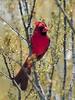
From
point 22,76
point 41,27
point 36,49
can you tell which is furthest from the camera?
point 41,27

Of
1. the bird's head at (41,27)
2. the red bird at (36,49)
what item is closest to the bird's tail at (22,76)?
the red bird at (36,49)

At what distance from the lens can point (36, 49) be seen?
509 cm

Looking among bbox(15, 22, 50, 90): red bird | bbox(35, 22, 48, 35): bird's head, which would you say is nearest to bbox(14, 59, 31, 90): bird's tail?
bbox(15, 22, 50, 90): red bird

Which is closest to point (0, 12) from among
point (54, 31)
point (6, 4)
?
point (6, 4)

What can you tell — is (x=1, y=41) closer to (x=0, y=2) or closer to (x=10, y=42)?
(x=10, y=42)

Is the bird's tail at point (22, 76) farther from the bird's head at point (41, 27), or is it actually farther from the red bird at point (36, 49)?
the bird's head at point (41, 27)

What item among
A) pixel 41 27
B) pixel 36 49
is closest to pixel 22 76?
pixel 36 49

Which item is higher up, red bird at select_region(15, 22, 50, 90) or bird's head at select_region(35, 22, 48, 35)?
bird's head at select_region(35, 22, 48, 35)

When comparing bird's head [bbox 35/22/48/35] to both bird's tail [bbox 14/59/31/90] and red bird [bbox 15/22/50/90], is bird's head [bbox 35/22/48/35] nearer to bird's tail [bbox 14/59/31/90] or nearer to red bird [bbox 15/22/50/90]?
red bird [bbox 15/22/50/90]

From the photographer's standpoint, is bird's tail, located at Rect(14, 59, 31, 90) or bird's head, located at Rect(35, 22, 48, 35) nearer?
bird's tail, located at Rect(14, 59, 31, 90)

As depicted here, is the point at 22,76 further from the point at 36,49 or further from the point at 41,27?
the point at 41,27

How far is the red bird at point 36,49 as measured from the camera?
4691mm

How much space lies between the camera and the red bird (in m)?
4.69

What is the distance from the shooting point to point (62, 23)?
573 cm
